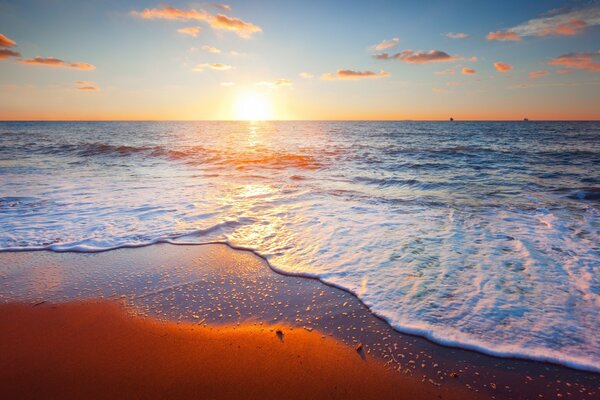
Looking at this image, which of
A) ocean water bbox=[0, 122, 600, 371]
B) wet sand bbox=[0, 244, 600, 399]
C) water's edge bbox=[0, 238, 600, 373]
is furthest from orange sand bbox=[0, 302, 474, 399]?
ocean water bbox=[0, 122, 600, 371]

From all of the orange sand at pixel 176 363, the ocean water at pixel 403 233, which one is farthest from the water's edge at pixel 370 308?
the orange sand at pixel 176 363

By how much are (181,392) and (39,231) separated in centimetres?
564

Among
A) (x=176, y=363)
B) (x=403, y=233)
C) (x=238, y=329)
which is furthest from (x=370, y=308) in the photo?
(x=403, y=233)

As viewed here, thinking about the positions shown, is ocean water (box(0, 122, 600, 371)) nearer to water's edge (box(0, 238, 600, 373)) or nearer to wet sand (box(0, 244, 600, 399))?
water's edge (box(0, 238, 600, 373))

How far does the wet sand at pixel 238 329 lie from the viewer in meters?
2.58

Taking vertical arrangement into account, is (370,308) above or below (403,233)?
below

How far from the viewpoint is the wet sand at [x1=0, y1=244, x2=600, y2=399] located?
2576 mm

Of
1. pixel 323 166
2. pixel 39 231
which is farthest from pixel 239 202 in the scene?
pixel 323 166

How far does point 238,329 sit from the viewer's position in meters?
3.26

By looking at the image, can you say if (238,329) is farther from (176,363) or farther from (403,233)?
(403,233)

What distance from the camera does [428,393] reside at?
248 cm

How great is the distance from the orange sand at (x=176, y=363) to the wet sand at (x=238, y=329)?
0.04 ft

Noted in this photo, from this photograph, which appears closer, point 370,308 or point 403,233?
point 370,308

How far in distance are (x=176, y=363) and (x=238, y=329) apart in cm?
67
